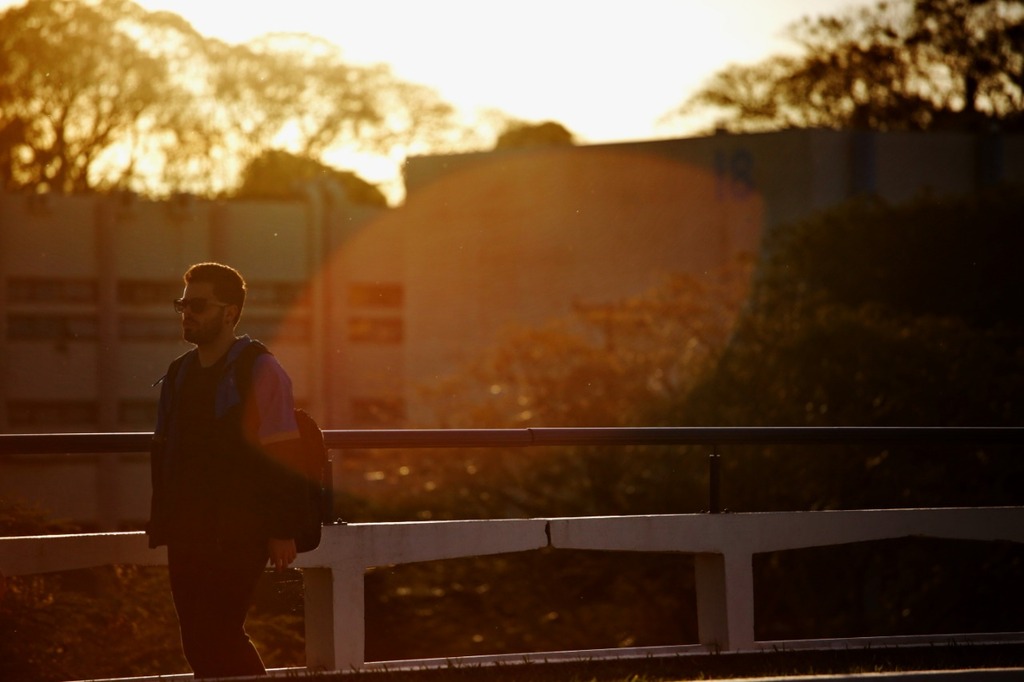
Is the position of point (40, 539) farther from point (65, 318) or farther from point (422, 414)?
point (65, 318)

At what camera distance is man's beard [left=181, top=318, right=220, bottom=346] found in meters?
6.09

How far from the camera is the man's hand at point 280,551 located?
603 cm

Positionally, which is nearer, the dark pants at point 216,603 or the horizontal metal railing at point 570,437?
the dark pants at point 216,603

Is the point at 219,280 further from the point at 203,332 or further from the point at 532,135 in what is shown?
the point at 532,135

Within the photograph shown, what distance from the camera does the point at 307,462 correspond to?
19.9 ft

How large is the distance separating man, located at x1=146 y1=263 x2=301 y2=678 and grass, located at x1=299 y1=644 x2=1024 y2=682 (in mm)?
442

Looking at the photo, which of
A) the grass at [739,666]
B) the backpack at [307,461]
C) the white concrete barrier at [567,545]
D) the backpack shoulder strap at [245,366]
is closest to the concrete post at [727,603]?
the white concrete barrier at [567,545]

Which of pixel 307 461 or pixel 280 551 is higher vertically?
pixel 307 461

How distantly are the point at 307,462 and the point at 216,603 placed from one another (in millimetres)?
543

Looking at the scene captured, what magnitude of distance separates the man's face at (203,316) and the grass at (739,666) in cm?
120

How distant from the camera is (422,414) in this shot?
160 ft

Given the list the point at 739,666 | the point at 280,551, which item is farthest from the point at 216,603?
the point at 739,666

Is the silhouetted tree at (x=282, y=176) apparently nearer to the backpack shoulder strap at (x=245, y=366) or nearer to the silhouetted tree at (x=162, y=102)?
the silhouetted tree at (x=162, y=102)

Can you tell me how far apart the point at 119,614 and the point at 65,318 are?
48.8m
